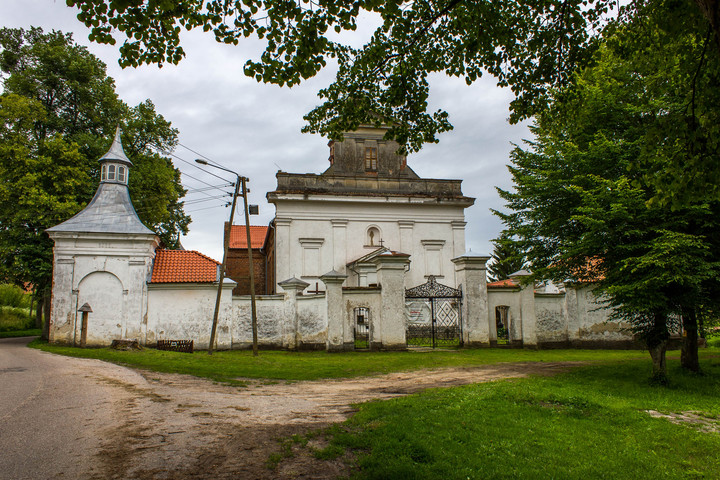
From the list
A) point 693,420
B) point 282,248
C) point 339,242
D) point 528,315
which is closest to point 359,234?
point 339,242

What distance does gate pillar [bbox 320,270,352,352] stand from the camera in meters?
17.4

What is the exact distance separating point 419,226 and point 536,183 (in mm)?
16490

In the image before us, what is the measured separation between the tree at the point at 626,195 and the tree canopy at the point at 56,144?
19.9 metres

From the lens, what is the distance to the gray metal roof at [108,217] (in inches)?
775

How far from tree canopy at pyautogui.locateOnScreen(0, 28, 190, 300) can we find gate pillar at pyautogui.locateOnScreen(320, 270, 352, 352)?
12545 millimetres

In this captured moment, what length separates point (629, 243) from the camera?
10.1 meters

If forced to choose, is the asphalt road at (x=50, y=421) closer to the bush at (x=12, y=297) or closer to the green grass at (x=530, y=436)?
the green grass at (x=530, y=436)

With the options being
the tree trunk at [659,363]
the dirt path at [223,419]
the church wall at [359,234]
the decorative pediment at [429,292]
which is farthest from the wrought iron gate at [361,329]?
the tree trunk at [659,363]

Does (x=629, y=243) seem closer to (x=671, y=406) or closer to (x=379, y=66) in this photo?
(x=671, y=406)

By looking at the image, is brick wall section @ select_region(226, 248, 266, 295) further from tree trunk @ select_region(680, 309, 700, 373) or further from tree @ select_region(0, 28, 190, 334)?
tree trunk @ select_region(680, 309, 700, 373)

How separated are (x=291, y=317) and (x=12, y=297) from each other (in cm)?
3904

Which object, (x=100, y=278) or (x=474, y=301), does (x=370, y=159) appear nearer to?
(x=474, y=301)

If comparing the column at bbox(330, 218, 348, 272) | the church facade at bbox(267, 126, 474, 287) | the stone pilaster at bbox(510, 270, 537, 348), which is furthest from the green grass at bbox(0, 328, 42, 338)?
the stone pilaster at bbox(510, 270, 537, 348)

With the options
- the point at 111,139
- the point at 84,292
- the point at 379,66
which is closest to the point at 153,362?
the point at 84,292
